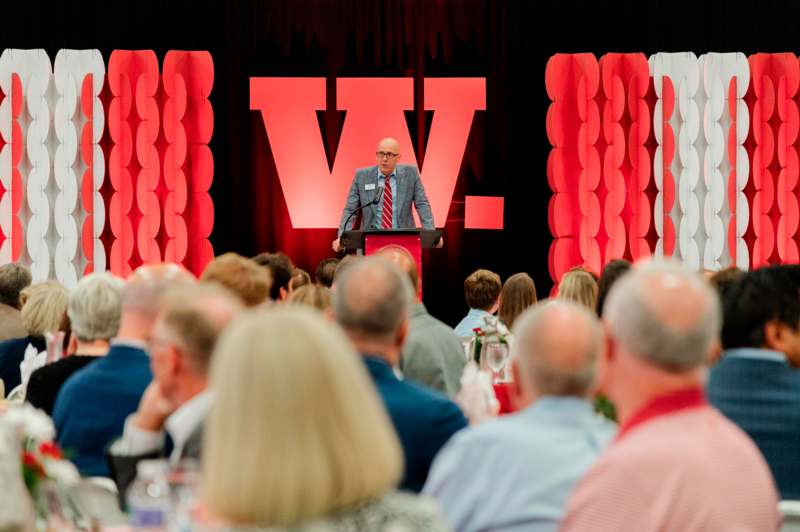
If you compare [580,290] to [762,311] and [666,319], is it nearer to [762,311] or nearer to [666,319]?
[762,311]

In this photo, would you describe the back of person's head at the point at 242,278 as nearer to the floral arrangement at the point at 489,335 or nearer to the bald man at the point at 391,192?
the floral arrangement at the point at 489,335

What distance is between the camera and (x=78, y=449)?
3.51 metres

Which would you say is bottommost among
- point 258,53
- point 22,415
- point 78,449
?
point 78,449

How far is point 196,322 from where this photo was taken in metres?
2.59

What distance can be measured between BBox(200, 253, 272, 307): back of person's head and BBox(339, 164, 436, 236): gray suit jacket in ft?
17.7

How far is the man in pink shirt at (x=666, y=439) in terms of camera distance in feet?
7.01

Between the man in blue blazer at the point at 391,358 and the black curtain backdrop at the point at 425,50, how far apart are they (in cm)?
785

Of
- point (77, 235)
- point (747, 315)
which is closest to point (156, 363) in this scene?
point (747, 315)

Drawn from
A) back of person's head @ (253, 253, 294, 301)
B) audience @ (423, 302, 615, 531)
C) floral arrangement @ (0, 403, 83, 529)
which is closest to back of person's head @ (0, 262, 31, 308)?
back of person's head @ (253, 253, 294, 301)

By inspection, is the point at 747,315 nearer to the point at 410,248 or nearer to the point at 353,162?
the point at 410,248

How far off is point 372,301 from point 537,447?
666 millimetres

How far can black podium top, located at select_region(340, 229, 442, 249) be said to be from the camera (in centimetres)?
788

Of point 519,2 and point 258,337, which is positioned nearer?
point 258,337

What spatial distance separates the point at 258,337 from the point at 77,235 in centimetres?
848
